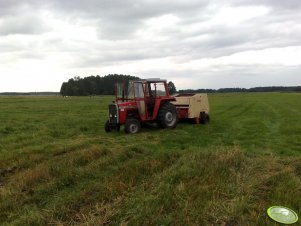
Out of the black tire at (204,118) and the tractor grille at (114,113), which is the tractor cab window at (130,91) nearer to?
the tractor grille at (114,113)

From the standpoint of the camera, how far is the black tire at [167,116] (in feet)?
50.5

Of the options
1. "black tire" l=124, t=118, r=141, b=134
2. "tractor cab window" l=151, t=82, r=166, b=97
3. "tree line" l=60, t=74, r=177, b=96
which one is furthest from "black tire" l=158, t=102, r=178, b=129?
"tree line" l=60, t=74, r=177, b=96

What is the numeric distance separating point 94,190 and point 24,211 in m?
1.13

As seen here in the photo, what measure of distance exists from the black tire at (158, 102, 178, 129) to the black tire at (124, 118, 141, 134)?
0.99 meters

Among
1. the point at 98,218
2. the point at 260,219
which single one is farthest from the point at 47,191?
the point at 260,219

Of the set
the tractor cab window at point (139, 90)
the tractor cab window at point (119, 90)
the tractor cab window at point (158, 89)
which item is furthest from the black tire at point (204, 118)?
the tractor cab window at point (119, 90)

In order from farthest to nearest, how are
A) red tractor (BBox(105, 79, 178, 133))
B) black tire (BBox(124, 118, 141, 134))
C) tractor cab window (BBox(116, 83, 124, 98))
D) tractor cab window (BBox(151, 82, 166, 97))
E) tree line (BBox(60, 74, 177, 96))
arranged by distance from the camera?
tree line (BBox(60, 74, 177, 96)) < tractor cab window (BBox(116, 83, 124, 98)) < tractor cab window (BBox(151, 82, 166, 97)) < red tractor (BBox(105, 79, 178, 133)) < black tire (BBox(124, 118, 141, 134))

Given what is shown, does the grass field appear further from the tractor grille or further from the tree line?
the tree line

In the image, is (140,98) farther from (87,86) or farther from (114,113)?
(87,86)

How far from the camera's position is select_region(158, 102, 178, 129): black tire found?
50.5ft

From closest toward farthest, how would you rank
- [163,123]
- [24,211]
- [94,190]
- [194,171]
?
[24,211], [94,190], [194,171], [163,123]

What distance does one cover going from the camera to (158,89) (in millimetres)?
15570

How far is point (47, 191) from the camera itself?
21.4 feet

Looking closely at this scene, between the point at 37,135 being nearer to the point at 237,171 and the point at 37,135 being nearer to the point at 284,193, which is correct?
the point at 237,171
